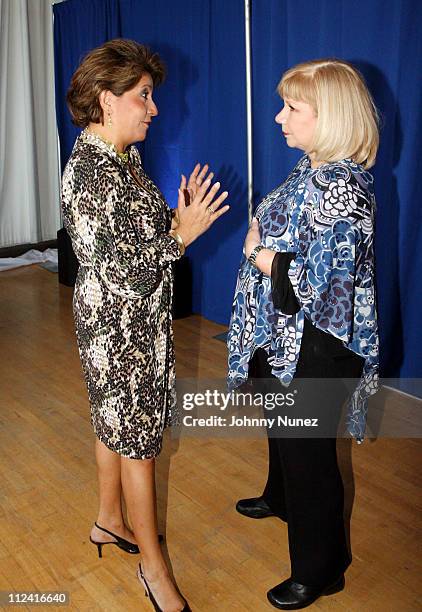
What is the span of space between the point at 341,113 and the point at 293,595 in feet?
4.43

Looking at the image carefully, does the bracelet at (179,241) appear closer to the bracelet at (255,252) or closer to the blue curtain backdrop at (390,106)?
the bracelet at (255,252)

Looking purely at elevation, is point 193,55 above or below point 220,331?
above

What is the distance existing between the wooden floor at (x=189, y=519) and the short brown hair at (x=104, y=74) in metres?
1.38

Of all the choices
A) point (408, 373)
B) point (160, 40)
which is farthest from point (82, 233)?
point (160, 40)

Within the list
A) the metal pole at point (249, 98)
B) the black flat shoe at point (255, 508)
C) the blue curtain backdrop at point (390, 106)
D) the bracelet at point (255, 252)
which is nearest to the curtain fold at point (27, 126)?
the metal pole at point (249, 98)

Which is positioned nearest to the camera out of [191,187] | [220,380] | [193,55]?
[191,187]

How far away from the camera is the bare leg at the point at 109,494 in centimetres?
189

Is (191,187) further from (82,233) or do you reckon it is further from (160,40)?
(160,40)

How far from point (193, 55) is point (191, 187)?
2.76 metres

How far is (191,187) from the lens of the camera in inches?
68.5

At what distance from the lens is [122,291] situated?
1.55 meters

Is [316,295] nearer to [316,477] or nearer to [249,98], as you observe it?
[316,477]

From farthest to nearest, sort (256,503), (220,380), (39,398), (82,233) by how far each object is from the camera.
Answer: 1. (220,380)
2. (39,398)
3. (256,503)
4. (82,233)

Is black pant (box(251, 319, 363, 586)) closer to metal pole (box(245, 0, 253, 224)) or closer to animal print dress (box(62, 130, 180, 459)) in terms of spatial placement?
animal print dress (box(62, 130, 180, 459))
